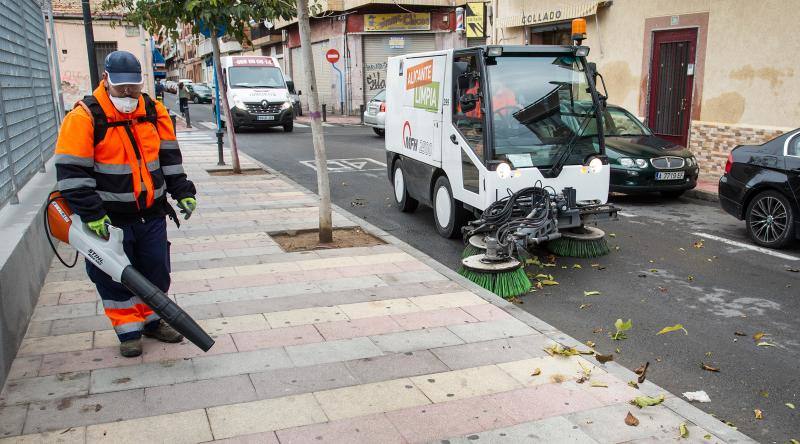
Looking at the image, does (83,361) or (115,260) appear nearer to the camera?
(115,260)

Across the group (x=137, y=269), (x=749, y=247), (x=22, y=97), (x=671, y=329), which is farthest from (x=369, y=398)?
(x=749, y=247)

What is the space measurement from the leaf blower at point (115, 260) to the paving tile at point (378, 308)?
1.47 meters

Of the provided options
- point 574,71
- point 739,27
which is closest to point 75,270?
point 574,71

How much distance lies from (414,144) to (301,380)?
5.39 meters

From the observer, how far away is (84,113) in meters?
4.17

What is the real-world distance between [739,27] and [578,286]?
30.5ft

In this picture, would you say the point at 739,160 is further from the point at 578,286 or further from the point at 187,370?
the point at 187,370

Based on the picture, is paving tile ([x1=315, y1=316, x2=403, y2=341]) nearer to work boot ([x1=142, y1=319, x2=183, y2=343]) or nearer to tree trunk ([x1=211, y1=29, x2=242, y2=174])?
work boot ([x1=142, y1=319, x2=183, y2=343])

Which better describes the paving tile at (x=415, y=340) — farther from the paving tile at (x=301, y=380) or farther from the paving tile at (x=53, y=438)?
the paving tile at (x=53, y=438)

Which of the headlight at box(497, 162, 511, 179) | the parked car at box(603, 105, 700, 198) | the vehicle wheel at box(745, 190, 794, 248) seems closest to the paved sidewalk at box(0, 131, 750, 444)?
the headlight at box(497, 162, 511, 179)

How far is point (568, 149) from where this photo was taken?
7.45 m

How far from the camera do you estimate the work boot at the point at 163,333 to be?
4.79 meters

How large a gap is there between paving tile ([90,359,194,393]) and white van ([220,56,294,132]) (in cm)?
1941

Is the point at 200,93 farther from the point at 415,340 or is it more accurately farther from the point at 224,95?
the point at 415,340
